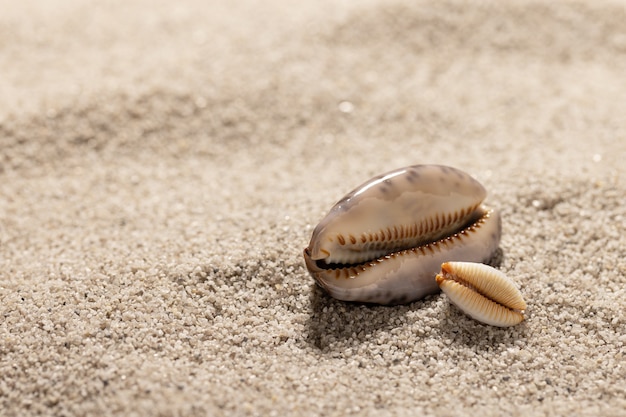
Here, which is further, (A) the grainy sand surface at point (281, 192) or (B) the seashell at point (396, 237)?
(B) the seashell at point (396, 237)

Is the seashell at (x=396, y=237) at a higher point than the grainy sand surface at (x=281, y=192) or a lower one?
higher

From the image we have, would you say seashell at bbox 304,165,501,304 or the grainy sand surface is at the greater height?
seashell at bbox 304,165,501,304

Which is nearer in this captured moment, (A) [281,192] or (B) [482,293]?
(B) [482,293]

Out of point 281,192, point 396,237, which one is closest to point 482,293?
point 396,237

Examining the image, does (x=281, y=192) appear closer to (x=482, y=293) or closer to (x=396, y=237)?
(x=396, y=237)

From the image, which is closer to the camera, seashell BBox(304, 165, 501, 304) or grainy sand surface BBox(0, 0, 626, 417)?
grainy sand surface BBox(0, 0, 626, 417)
